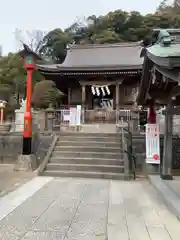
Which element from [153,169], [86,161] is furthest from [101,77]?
[153,169]

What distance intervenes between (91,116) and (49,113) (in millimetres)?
3819

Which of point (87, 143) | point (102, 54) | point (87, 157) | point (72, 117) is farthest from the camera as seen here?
point (102, 54)

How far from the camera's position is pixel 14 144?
1211cm

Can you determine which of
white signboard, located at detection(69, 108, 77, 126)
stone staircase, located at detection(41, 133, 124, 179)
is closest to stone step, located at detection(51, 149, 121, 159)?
stone staircase, located at detection(41, 133, 124, 179)

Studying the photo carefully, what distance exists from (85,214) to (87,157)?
533 cm

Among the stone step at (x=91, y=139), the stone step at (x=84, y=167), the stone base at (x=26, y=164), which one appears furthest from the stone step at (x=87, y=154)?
the stone step at (x=91, y=139)

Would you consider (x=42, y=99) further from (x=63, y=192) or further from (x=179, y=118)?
(x=63, y=192)

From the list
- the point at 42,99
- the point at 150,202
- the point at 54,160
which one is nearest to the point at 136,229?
the point at 150,202

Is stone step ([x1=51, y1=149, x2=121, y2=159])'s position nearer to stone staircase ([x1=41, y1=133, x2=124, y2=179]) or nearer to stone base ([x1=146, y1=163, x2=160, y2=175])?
stone staircase ([x1=41, y1=133, x2=124, y2=179])

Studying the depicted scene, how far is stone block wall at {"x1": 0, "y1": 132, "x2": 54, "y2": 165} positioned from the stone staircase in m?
0.62

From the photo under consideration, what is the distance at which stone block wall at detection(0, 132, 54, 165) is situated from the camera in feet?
38.7

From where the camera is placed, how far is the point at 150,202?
6.09 m

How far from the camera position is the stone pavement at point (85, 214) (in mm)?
4082

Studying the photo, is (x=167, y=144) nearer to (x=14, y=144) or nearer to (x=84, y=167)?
(x=84, y=167)
